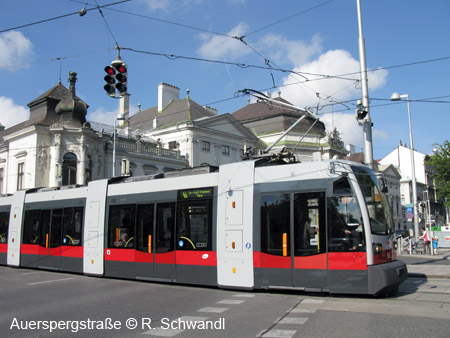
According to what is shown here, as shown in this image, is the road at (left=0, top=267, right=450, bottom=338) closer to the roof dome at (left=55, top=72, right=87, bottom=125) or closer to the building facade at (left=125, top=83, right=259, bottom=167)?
the roof dome at (left=55, top=72, right=87, bottom=125)

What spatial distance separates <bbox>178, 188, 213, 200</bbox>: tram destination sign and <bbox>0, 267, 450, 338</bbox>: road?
247 centimetres

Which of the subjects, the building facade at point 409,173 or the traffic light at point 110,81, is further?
the building facade at point 409,173

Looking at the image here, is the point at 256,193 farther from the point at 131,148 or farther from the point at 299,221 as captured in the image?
the point at 131,148

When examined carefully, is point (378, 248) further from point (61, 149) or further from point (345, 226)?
point (61, 149)

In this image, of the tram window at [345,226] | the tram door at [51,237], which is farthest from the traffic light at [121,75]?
the tram window at [345,226]

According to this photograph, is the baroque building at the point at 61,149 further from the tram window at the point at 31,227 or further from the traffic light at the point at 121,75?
the traffic light at the point at 121,75

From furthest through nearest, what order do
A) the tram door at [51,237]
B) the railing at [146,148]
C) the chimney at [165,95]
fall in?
the chimney at [165,95]
the railing at [146,148]
the tram door at [51,237]

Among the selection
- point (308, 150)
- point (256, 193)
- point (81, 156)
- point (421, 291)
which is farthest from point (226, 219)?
point (308, 150)

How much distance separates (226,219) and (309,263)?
2.47m

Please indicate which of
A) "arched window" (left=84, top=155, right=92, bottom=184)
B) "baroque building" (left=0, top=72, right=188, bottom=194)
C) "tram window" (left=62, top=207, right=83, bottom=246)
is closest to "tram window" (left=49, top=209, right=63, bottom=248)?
"tram window" (left=62, top=207, right=83, bottom=246)

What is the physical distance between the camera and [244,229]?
10633mm

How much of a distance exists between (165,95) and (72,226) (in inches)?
1540

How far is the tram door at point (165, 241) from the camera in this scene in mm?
11938

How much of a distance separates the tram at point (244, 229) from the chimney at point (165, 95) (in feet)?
125
